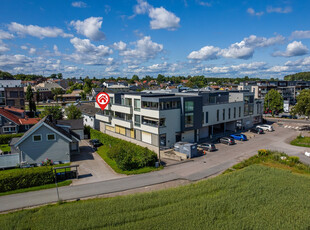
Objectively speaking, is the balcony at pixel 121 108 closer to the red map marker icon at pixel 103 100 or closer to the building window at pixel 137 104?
the building window at pixel 137 104

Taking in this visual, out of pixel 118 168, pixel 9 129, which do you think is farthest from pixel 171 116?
pixel 9 129

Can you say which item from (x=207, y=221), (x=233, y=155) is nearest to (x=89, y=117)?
(x=233, y=155)

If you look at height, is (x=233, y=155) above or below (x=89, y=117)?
below

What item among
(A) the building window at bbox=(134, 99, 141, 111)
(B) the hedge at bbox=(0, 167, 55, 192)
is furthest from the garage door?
(B) the hedge at bbox=(0, 167, 55, 192)

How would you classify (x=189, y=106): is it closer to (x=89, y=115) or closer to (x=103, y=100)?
(x=103, y=100)

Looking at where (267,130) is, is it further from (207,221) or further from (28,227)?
(28,227)

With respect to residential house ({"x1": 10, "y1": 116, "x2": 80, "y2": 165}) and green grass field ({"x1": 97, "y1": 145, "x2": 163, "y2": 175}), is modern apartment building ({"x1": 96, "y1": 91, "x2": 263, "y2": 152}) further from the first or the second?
residential house ({"x1": 10, "y1": 116, "x2": 80, "y2": 165})

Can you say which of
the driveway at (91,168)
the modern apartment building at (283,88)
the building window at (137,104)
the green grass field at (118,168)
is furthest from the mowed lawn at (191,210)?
the modern apartment building at (283,88)
